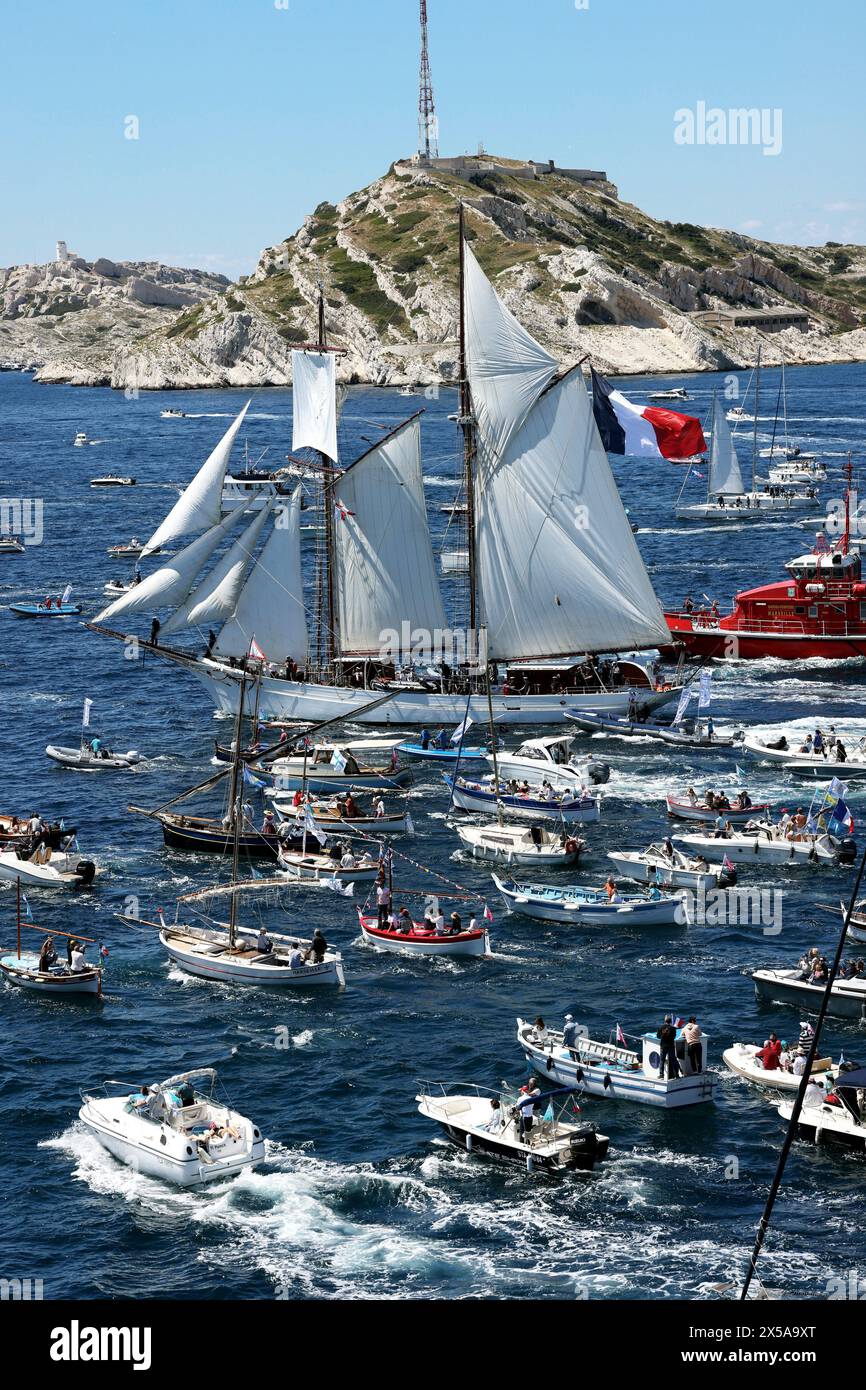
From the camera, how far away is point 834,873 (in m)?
64.7

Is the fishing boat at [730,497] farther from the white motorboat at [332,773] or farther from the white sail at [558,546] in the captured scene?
the white motorboat at [332,773]

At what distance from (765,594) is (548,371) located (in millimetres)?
25538

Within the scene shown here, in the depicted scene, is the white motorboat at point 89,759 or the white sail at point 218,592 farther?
the white sail at point 218,592

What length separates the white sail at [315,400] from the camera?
92562 mm

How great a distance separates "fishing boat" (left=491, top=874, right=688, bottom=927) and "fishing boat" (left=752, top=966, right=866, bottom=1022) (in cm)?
738

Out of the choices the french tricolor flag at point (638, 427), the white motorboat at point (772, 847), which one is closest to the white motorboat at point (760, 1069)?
the white motorboat at point (772, 847)

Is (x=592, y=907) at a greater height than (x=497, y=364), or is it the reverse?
(x=497, y=364)

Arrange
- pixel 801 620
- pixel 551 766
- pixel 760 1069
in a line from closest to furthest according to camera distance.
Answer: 1. pixel 760 1069
2. pixel 551 766
3. pixel 801 620

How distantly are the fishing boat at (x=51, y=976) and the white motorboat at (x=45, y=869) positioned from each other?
869 cm

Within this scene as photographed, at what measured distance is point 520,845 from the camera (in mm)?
67750

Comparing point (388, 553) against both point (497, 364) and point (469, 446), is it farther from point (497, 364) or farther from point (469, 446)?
point (497, 364)

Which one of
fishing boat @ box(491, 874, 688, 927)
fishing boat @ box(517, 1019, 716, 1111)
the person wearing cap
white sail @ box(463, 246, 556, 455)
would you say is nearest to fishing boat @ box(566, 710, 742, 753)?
white sail @ box(463, 246, 556, 455)

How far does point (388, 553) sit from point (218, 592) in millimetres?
9591

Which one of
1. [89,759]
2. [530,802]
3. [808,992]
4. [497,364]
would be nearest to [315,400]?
[497,364]
